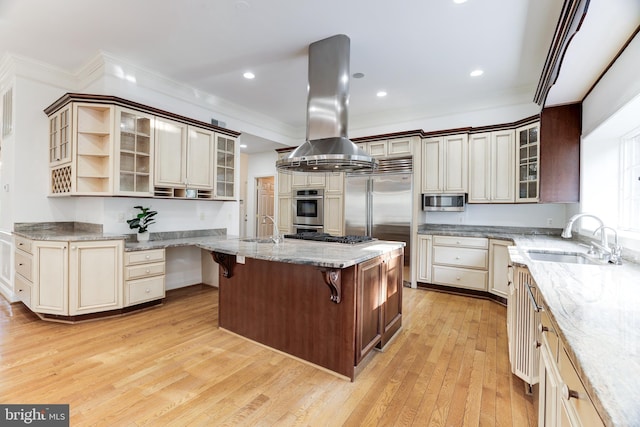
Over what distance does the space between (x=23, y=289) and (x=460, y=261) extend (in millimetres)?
5485

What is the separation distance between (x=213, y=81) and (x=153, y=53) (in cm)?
84

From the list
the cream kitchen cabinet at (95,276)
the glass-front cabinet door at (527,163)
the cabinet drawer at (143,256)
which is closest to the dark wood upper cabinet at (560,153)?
the glass-front cabinet door at (527,163)

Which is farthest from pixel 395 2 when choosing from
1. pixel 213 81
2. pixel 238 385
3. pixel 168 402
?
pixel 168 402

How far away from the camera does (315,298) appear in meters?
2.37

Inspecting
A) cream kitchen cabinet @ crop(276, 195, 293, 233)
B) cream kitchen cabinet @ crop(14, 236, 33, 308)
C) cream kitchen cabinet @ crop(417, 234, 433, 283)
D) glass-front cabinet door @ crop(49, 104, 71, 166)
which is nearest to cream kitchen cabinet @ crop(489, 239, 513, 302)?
cream kitchen cabinet @ crop(417, 234, 433, 283)

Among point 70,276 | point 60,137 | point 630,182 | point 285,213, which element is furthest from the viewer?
point 285,213

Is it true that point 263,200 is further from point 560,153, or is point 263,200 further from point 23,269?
point 560,153

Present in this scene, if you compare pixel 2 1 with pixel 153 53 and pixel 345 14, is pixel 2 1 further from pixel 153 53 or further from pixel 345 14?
pixel 345 14

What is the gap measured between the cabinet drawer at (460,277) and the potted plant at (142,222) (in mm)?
4004

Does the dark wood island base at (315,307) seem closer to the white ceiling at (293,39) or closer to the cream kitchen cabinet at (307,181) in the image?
the white ceiling at (293,39)

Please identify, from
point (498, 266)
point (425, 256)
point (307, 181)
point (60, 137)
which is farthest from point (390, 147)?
point (60, 137)

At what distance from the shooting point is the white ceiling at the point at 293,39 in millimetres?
2656

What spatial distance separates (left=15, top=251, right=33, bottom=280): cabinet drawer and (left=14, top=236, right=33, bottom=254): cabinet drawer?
56 mm

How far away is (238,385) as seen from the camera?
2.13m
